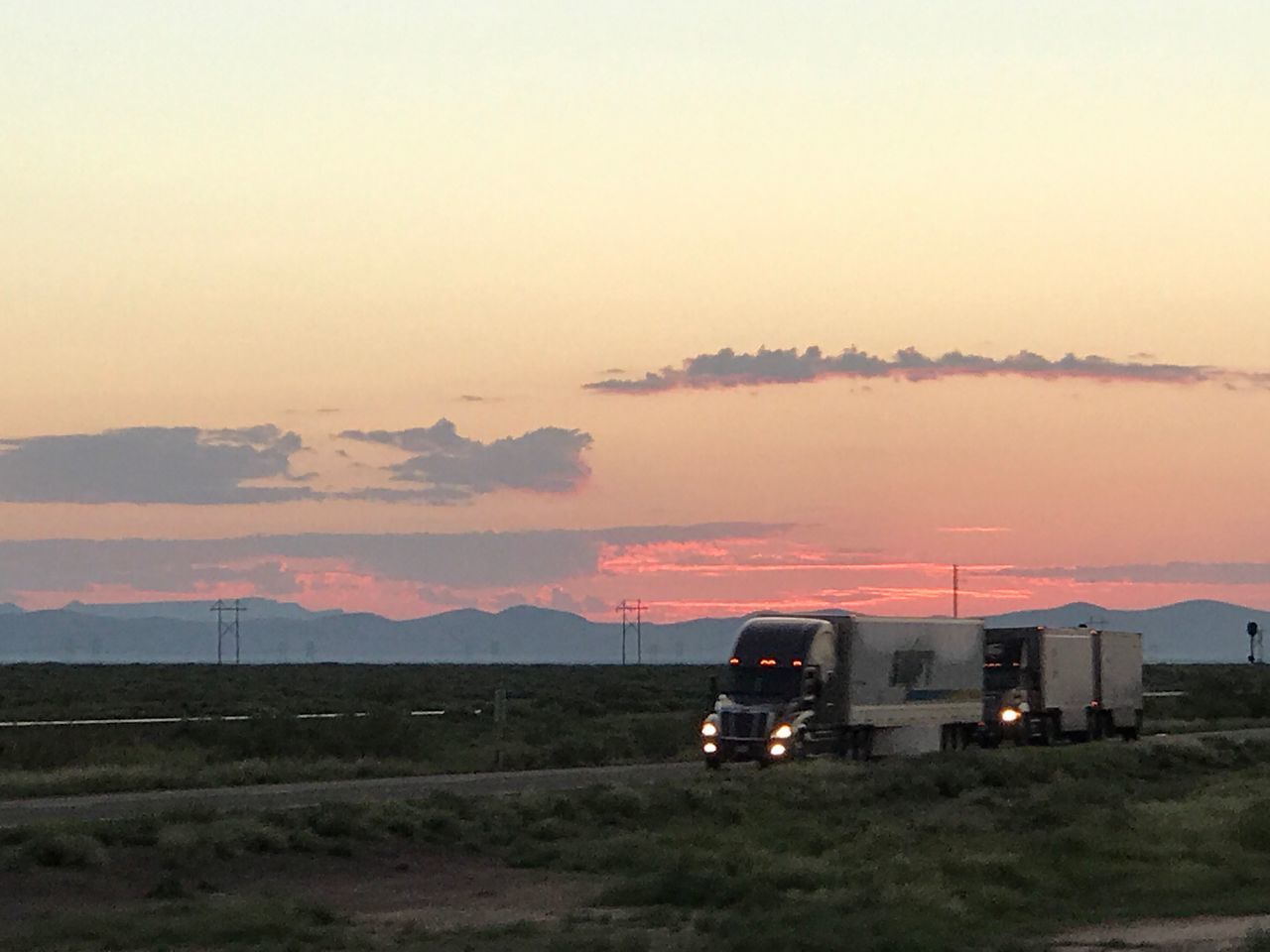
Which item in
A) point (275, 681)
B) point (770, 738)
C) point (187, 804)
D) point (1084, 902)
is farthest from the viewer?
point (275, 681)

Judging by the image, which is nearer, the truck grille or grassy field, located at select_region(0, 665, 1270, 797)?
grassy field, located at select_region(0, 665, 1270, 797)

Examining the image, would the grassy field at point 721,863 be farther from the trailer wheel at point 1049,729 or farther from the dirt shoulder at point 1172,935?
the trailer wheel at point 1049,729

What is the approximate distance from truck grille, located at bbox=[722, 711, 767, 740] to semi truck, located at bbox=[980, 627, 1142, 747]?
484 inches

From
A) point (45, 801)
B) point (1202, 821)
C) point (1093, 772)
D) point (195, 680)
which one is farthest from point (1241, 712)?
point (195, 680)

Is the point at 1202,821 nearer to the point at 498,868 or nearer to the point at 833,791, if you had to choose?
the point at 833,791

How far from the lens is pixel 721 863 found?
2531cm

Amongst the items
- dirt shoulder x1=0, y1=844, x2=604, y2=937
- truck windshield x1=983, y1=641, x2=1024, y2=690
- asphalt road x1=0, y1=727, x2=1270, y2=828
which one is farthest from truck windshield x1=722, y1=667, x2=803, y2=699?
dirt shoulder x1=0, y1=844, x2=604, y2=937

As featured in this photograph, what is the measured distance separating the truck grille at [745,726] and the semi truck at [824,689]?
20 millimetres

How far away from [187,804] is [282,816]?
2575mm

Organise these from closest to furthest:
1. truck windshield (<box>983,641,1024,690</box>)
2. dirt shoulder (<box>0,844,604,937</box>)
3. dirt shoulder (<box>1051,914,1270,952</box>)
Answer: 1. dirt shoulder (<box>1051,914,1270,952</box>)
2. dirt shoulder (<box>0,844,604,937</box>)
3. truck windshield (<box>983,641,1024,690</box>)

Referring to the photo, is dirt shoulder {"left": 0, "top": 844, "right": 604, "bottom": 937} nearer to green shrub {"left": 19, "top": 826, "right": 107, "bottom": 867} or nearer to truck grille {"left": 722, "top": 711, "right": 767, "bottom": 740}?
→ green shrub {"left": 19, "top": 826, "right": 107, "bottom": 867}

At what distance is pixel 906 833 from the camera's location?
2992 centimetres

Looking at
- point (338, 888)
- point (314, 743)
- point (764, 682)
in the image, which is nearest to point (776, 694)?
point (764, 682)

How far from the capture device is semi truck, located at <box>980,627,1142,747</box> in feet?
178
